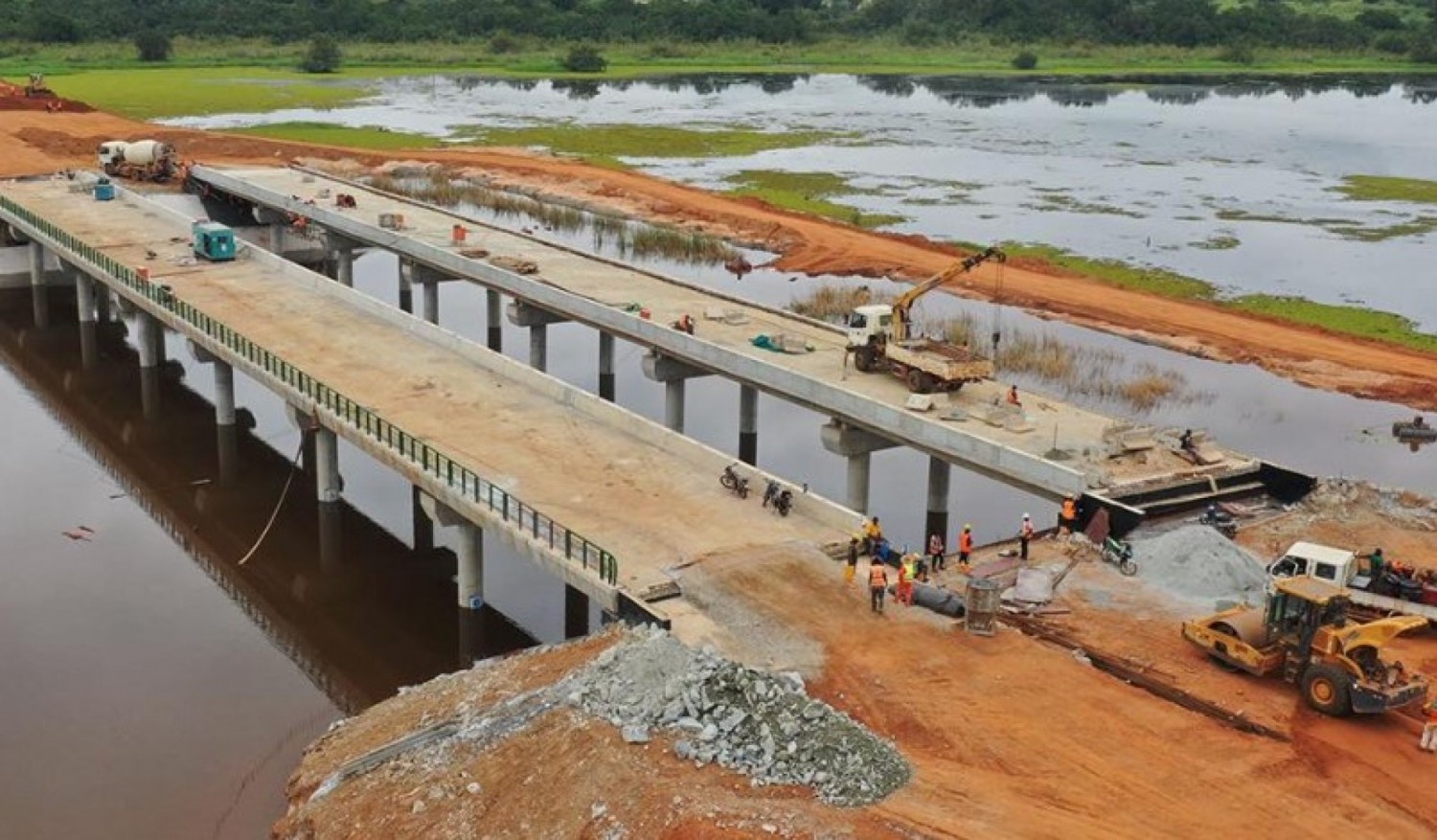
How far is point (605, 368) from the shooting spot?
50625mm

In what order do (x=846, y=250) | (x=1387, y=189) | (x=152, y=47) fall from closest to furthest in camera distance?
(x=846, y=250) < (x=1387, y=189) < (x=152, y=47)

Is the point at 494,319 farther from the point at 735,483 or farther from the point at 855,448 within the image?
the point at 735,483

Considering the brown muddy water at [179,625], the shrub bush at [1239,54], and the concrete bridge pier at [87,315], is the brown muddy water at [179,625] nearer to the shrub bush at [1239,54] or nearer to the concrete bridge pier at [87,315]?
the concrete bridge pier at [87,315]

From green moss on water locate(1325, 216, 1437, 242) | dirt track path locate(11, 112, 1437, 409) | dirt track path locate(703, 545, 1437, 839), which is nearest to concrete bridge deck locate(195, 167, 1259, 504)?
dirt track path locate(703, 545, 1437, 839)

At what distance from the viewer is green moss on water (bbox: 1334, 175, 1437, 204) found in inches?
3612

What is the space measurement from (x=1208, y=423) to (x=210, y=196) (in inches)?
2039

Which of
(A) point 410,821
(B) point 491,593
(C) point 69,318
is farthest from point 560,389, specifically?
(C) point 69,318

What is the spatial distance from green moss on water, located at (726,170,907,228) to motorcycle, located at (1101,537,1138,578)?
4997cm

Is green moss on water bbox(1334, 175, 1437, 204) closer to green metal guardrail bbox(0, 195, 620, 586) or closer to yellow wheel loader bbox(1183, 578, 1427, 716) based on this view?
green metal guardrail bbox(0, 195, 620, 586)

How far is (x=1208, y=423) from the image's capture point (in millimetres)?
46844

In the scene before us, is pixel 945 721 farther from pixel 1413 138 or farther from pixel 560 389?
pixel 1413 138

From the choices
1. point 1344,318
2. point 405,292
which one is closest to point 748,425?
point 405,292

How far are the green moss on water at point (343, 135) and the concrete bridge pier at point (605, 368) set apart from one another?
5511 cm

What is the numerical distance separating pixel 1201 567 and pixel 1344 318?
3566cm
